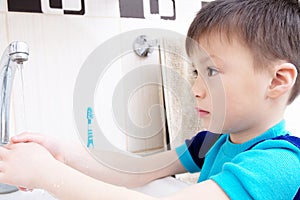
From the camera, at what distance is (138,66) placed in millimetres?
708

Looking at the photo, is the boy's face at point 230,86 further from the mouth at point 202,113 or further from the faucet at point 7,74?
the faucet at point 7,74

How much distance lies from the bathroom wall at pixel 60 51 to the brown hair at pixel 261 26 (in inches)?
8.8

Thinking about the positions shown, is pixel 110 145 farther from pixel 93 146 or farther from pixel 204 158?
pixel 204 158

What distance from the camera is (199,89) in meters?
0.54

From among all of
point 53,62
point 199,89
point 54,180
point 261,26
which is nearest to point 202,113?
point 199,89

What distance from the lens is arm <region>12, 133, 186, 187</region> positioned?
22.8 inches

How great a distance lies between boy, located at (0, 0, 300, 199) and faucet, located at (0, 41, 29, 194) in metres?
0.11

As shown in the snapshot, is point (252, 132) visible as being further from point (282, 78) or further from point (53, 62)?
point (53, 62)

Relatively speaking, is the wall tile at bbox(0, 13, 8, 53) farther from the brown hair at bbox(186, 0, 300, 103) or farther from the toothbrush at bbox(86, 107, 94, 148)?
the brown hair at bbox(186, 0, 300, 103)

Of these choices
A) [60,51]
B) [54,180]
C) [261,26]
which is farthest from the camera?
[60,51]

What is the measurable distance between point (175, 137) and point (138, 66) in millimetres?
166

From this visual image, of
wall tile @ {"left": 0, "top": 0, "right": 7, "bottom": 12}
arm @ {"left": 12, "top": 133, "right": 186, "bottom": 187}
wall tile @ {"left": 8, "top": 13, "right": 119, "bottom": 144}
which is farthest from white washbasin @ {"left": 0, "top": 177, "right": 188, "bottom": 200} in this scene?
wall tile @ {"left": 0, "top": 0, "right": 7, "bottom": 12}

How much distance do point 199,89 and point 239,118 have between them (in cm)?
7

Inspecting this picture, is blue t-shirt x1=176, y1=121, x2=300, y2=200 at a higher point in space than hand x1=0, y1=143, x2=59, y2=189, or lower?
lower
